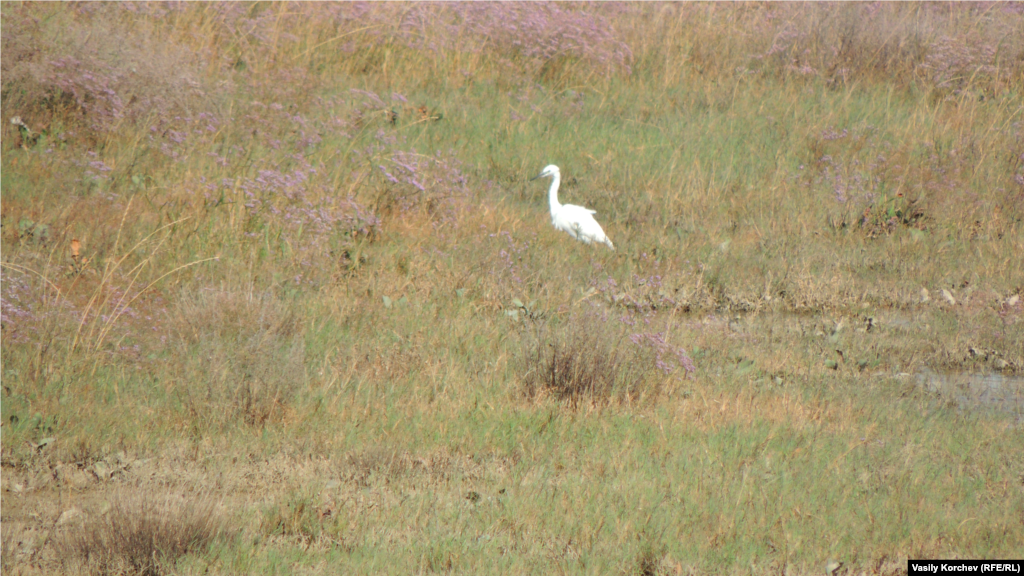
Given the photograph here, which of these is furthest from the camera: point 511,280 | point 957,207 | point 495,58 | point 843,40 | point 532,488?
point 843,40

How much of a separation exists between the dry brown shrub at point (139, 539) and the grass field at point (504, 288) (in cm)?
1

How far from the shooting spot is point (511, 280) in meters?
6.89

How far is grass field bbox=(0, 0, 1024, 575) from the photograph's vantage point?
375cm

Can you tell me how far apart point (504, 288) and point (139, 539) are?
3787mm

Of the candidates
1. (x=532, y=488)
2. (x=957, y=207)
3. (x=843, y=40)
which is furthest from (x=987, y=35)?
(x=532, y=488)

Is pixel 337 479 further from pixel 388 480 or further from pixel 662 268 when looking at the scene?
pixel 662 268

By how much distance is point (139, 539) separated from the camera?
3293mm

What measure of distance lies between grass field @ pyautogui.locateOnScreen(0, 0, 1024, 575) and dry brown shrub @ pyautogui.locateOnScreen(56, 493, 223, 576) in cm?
1

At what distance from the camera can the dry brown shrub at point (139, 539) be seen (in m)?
3.26

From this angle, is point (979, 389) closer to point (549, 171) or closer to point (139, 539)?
point (549, 171)

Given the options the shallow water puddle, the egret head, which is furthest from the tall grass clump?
the egret head

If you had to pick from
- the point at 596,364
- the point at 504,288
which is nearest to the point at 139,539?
the point at 596,364

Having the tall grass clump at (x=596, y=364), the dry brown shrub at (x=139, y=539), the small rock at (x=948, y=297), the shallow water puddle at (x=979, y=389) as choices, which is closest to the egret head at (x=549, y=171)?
the small rock at (x=948, y=297)

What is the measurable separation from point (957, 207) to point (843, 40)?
3815mm
